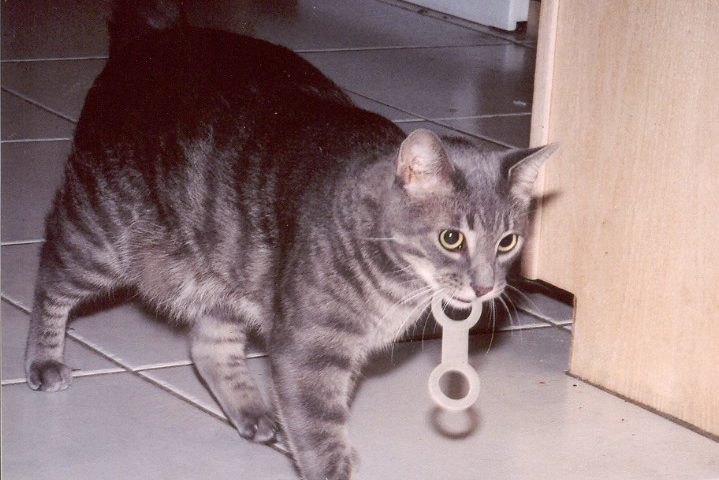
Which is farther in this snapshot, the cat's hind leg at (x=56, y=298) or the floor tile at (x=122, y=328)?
the floor tile at (x=122, y=328)

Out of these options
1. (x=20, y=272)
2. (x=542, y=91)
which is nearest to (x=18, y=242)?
(x=20, y=272)

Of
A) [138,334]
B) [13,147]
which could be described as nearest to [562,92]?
[138,334]

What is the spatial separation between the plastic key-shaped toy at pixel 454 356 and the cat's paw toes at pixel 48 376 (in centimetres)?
68

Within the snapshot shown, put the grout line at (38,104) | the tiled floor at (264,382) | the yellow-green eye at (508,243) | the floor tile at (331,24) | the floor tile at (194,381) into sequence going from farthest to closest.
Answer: the floor tile at (331,24), the grout line at (38,104), the floor tile at (194,381), the tiled floor at (264,382), the yellow-green eye at (508,243)

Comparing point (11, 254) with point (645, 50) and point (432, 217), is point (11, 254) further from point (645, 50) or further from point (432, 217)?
point (645, 50)

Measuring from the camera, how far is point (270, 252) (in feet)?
5.86

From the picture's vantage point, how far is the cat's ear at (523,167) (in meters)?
1.64

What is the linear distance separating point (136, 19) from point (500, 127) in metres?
1.43

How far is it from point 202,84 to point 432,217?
0.53 m

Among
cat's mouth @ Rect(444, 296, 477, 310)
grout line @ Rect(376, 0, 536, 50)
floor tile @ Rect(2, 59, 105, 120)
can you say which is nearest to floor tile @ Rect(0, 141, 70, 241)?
floor tile @ Rect(2, 59, 105, 120)

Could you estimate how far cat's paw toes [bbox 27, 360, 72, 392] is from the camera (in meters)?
1.96

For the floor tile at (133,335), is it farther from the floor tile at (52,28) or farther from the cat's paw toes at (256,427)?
the floor tile at (52,28)

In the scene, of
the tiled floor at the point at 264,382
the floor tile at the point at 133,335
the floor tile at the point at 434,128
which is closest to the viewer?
the tiled floor at the point at 264,382

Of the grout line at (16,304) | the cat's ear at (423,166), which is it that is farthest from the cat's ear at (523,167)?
the grout line at (16,304)
